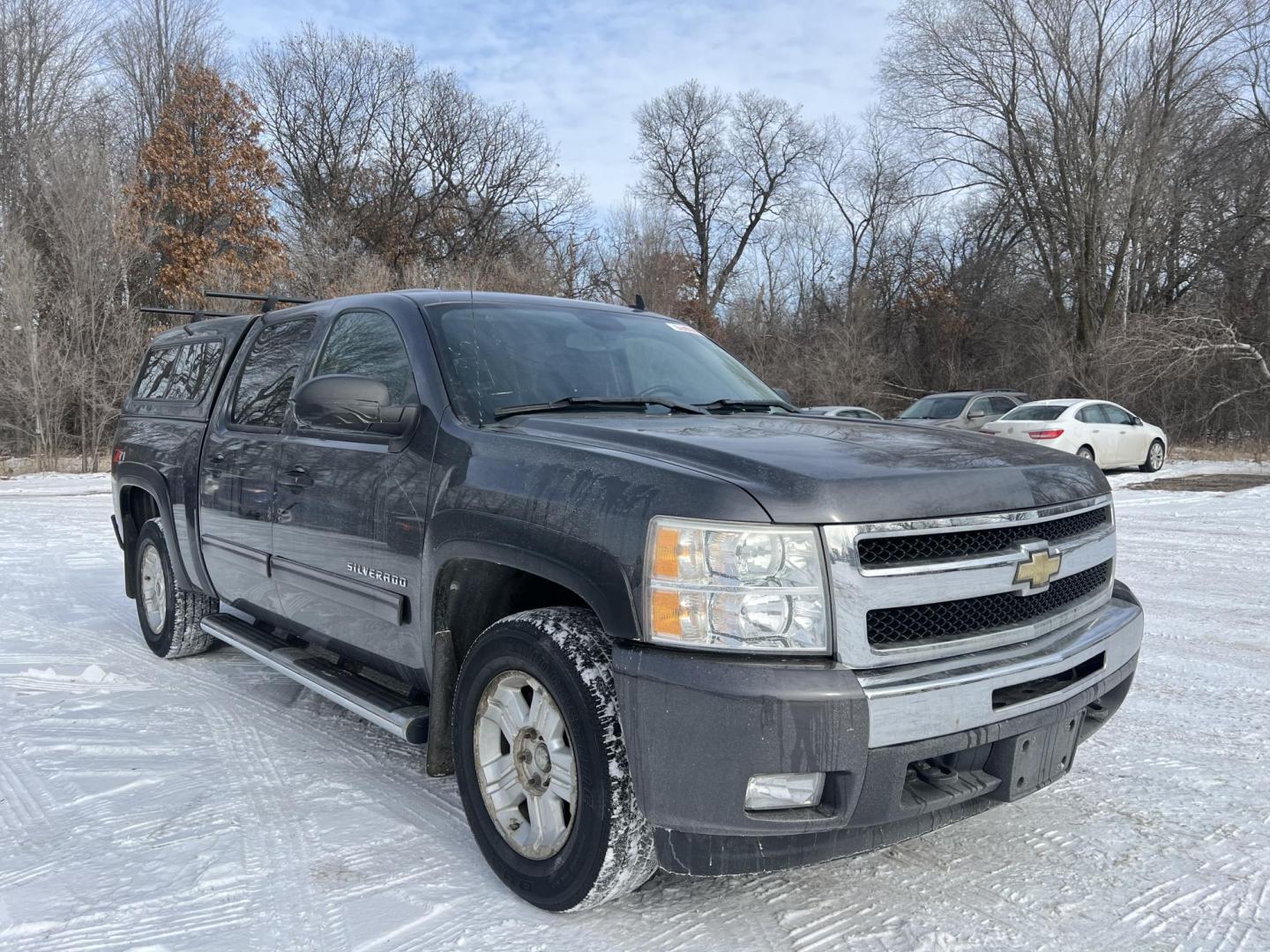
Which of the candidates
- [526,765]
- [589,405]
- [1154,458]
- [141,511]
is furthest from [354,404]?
[1154,458]

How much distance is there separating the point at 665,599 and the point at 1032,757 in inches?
44.2

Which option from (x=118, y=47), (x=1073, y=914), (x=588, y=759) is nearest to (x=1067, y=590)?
(x=1073, y=914)

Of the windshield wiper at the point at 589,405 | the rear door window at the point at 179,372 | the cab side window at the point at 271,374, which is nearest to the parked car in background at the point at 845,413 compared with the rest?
the windshield wiper at the point at 589,405

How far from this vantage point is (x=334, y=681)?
3.65m

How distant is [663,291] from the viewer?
35.6 m

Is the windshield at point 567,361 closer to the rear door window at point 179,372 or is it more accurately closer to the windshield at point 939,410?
the rear door window at point 179,372

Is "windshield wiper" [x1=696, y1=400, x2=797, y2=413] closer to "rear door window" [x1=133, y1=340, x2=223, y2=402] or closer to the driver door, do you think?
the driver door

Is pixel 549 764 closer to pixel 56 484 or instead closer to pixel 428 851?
pixel 428 851

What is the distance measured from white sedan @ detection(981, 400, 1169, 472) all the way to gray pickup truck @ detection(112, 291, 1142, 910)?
48.7 ft

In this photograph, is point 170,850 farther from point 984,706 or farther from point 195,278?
point 195,278

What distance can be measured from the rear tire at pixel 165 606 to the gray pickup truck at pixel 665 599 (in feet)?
5.66

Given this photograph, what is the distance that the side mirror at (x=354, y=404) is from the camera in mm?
3154

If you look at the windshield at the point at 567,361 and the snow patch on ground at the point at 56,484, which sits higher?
the windshield at the point at 567,361

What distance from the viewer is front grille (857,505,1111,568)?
91.7 inches
